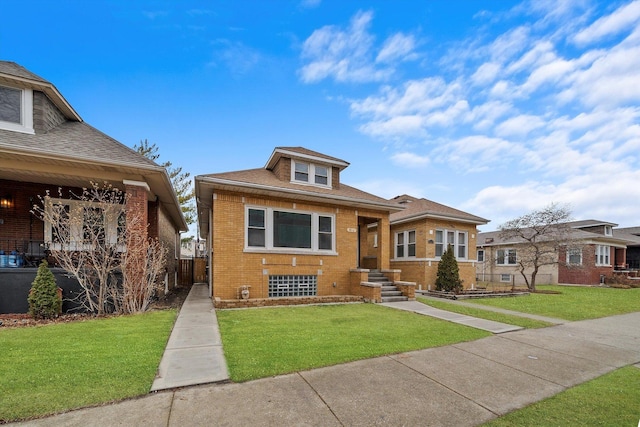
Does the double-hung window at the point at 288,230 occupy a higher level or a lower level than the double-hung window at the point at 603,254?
higher

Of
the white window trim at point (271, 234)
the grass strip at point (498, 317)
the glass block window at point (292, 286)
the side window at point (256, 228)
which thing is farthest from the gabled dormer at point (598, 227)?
the side window at point (256, 228)

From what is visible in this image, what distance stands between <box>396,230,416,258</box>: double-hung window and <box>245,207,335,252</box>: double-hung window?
20.2 ft

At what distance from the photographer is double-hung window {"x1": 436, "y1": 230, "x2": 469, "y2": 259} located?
15.6 meters

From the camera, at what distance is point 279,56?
14617mm

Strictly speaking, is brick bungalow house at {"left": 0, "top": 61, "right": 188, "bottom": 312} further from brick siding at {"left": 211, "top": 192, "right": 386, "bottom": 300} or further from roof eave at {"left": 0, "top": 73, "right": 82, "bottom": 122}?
brick siding at {"left": 211, "top": 192, "right": 386, "bottom": 300}

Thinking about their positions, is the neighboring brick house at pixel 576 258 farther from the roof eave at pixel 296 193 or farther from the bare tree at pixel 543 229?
the roof eave at pixel 296 193

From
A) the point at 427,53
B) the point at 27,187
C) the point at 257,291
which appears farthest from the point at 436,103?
the point at 27,187

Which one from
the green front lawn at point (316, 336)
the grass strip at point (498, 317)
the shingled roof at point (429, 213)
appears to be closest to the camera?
the green front lawn at point (316, 336)

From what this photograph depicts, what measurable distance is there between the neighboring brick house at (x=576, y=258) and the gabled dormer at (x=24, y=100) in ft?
85.2

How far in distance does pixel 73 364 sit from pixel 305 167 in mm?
9528

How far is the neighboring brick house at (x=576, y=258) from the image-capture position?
75.3ft

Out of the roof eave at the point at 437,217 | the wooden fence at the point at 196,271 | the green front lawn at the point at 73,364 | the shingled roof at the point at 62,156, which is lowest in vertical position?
the wooden fence at the point at 196,271

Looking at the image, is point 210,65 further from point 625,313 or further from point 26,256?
point 625,313

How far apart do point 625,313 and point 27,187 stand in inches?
821
